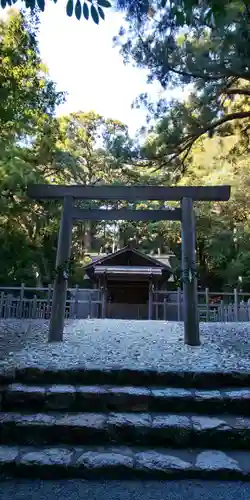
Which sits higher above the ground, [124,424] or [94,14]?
[94,14]

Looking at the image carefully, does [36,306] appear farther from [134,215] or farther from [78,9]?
[78,9]

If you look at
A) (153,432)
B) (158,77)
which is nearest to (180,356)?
(153,432)

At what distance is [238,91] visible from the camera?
26.0ft

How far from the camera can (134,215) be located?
6.02m

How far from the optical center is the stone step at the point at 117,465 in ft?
8.28

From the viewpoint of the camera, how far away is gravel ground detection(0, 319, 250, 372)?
4.02 meters

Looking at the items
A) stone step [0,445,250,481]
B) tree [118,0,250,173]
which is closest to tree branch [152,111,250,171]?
tree [118,0,250,173]

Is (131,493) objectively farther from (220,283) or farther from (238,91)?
(220,283)

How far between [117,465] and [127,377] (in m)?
1.11

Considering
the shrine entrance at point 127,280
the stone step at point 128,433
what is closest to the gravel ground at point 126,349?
the stone step at point 128,433

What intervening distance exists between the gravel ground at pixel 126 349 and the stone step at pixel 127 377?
0.13 metres

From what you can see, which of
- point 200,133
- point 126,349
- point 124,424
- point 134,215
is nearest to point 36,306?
point 134,215

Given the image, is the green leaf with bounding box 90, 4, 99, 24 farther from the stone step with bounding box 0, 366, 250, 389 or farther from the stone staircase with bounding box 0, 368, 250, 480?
the stone step with bounding box 0, 366, 250, 389

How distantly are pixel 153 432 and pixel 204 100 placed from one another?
676 centimetres
